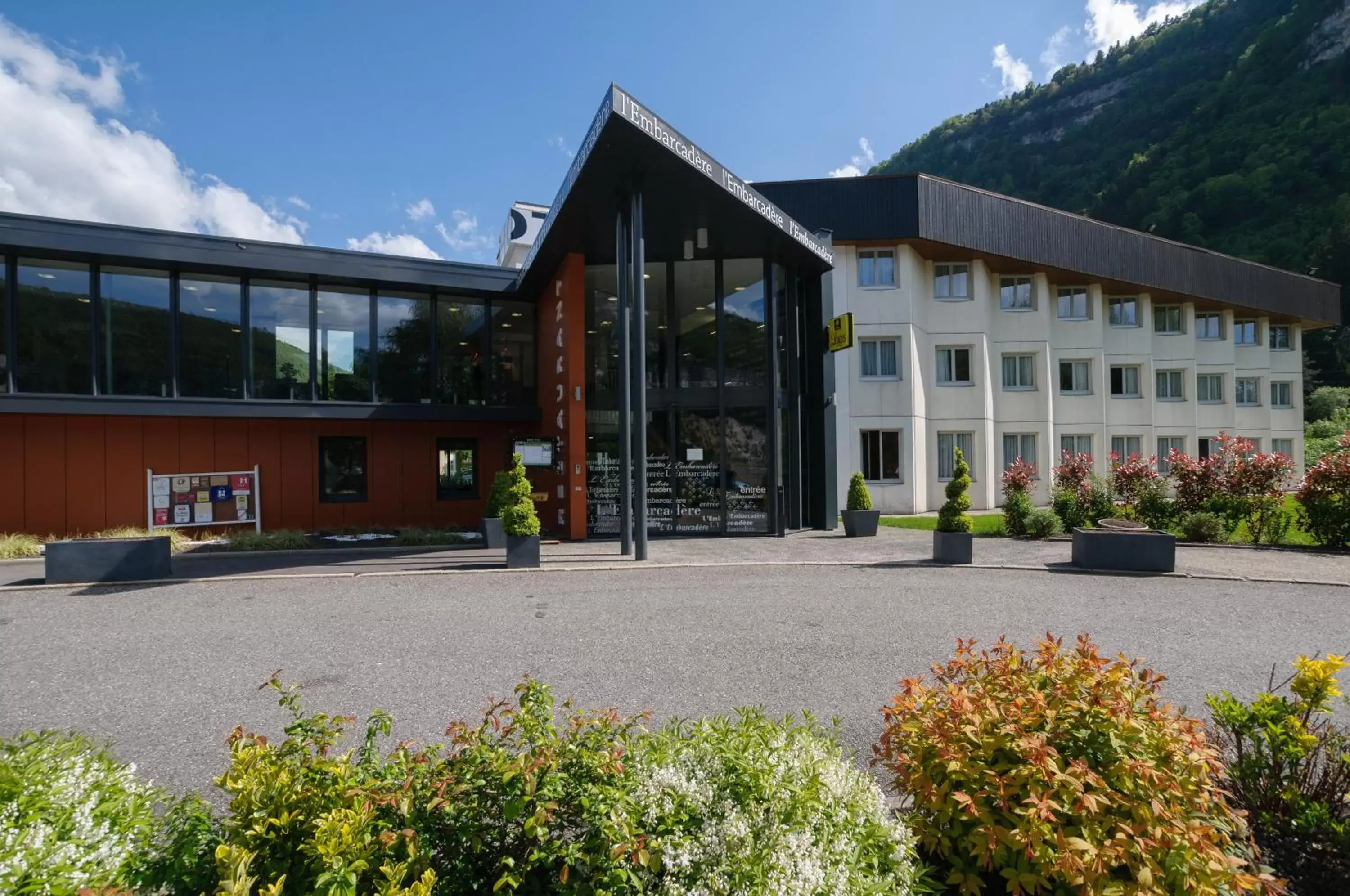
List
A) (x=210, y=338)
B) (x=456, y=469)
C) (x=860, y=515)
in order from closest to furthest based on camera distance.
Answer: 1. (x=860, y=515)
2. (x=210, y=338)
3. (x=456, y=469)

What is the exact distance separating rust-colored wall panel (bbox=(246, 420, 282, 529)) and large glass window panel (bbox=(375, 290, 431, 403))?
292 cm

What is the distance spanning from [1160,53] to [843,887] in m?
117

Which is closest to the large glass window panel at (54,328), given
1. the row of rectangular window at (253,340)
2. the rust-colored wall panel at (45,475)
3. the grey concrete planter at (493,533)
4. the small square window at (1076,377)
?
the row of rectangular window at (253,340)

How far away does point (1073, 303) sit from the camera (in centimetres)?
2544

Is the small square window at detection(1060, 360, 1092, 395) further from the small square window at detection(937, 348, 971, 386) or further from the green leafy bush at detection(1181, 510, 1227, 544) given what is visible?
the green leafy bush at detection(1181, 510, 1227, 544)

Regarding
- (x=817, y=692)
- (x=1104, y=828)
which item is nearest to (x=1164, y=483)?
(x=817, y=692)

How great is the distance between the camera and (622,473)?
39.8ft

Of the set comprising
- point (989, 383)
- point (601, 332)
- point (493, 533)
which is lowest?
point (493, 533)

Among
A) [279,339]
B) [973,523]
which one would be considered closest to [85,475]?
[279,339]

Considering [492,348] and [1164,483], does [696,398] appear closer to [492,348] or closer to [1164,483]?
[492,348]

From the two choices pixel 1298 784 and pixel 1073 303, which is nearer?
pixel 1298 784

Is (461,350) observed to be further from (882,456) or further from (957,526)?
(882,456)

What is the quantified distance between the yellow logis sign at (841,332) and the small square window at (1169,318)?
2194 cm

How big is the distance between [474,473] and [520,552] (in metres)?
8.40
